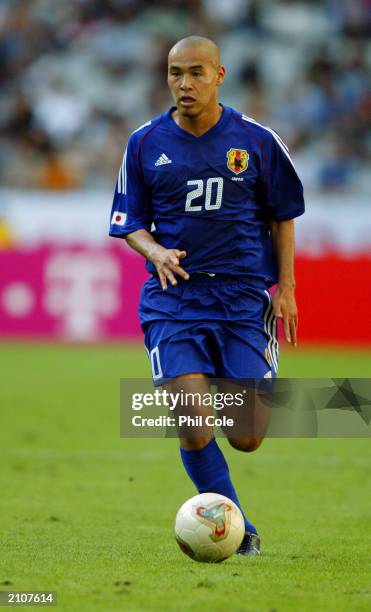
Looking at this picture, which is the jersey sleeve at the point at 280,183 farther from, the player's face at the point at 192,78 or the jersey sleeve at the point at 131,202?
the jersey sleeve at the point at 131,202

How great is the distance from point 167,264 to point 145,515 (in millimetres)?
1985

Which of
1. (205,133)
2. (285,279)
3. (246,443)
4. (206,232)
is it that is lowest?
(246,443)

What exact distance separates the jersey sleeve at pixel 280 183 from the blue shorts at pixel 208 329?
0.39m

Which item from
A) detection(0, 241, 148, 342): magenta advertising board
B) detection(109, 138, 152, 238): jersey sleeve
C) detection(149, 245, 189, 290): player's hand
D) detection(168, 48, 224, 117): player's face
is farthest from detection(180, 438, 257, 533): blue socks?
detection(0, 241, 148, 342): magenta advertising board

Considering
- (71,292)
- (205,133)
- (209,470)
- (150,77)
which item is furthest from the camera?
(150,77)

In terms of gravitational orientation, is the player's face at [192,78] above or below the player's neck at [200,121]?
above

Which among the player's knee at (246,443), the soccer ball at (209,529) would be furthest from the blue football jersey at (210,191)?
the soccer ball at (209,529)

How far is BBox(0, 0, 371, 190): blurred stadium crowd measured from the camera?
67.3ft

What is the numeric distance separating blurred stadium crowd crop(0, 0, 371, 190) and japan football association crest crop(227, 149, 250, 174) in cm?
1423

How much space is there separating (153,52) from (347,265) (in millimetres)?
6559

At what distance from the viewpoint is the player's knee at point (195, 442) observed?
17.9 ft

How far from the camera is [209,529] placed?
16.9 ft

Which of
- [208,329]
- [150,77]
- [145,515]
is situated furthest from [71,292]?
[208,329]

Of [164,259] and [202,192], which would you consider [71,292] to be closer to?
[202,192]
